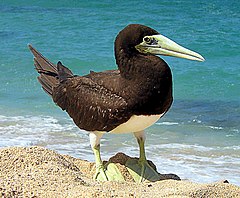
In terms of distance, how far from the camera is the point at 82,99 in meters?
5.07

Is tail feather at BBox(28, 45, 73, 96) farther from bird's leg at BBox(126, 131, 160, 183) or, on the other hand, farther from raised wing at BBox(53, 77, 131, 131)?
bird's leg at BBox(126, 131, 160, 183)

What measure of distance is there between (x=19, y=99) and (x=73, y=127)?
211 cm

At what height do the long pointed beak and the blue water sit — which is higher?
the long pointed beak

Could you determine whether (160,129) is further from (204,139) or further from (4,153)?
(4,153)

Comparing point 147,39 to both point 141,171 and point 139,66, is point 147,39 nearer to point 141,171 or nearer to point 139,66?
point 139,66

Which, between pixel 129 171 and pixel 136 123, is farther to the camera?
pixel 129 171

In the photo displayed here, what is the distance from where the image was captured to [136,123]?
471 centimetres

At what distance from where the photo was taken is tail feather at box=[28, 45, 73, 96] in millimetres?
5742

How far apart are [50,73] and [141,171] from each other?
1.44 m

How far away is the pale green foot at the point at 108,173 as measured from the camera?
4.86 metres

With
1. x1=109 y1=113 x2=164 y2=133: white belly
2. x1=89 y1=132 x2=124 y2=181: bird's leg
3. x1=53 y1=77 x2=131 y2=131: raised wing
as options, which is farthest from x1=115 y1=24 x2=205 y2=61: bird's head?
x1=89 y1=132 x2=124 y2=181: bird's leg

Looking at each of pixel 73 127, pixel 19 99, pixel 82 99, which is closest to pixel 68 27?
pixel 19 99

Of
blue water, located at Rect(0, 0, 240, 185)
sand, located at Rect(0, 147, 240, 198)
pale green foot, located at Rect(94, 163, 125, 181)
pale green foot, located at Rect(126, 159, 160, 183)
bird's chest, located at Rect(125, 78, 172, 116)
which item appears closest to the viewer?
sand, located at Rect(0, 147, 240, 198)

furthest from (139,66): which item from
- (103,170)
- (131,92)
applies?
(103,170)
